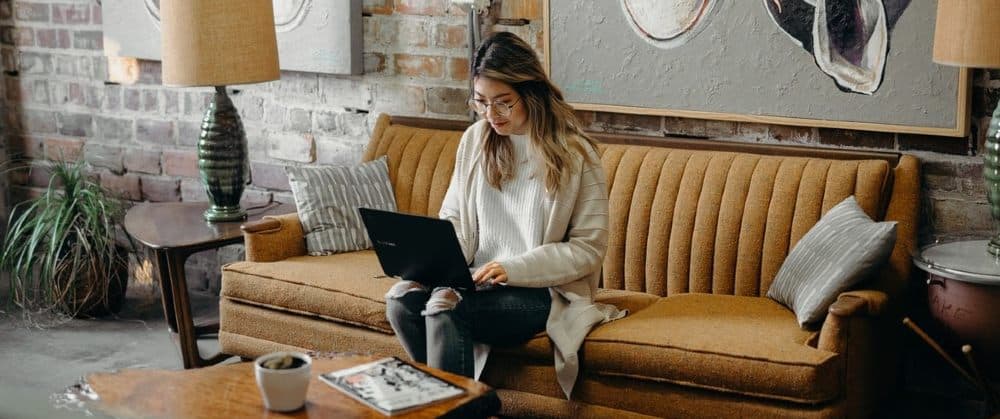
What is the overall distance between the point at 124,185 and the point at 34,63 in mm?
651

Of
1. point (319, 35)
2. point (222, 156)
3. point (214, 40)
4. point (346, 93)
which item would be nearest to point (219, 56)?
point (214, 40)

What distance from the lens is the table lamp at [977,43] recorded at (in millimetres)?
2863

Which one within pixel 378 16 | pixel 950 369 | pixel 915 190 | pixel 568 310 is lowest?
pixel 950 369

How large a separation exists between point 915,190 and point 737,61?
65 centimetres

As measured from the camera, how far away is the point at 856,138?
11.5 feet

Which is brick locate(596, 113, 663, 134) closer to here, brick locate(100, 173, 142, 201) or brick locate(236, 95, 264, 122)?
brick locate(236, 95, 264, 122)

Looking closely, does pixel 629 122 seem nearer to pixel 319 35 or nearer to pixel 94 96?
pixel 319 35

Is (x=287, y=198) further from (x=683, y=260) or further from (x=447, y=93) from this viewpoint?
(x=683, y=260)

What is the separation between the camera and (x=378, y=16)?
166 inches

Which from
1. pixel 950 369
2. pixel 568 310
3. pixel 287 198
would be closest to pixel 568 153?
pixel 568 310

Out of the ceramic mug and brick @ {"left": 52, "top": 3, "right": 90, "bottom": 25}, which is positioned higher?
brick @ {"left": 52, "top": 3, "right": 90, "bottom": 25}

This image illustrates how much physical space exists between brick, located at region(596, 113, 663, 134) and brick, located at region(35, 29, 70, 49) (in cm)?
234

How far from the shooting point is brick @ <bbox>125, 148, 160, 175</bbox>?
189 inches

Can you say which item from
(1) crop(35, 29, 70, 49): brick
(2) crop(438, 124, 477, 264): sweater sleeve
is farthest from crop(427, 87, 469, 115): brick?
(1) crop(35, 29, 70, 49): brick
